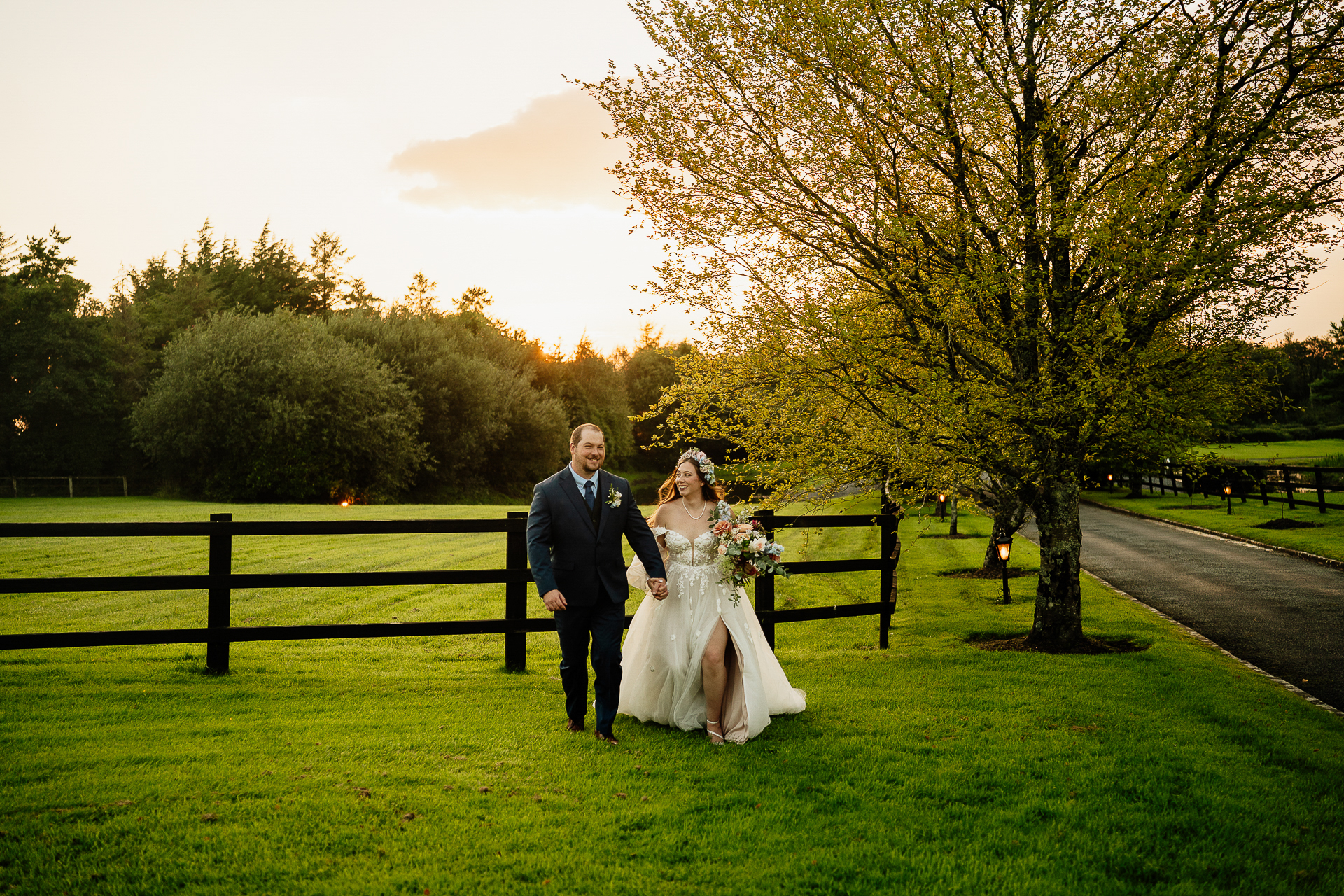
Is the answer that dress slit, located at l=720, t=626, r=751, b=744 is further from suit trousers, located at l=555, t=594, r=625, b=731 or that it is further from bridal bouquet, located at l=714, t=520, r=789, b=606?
suit trousers, located at l=555, t=594, r=625, b=731

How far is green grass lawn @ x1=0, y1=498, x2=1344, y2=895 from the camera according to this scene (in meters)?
3.77

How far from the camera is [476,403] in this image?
49.7 metres

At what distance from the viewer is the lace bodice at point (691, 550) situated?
20.2 ft

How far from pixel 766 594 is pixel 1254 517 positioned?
24057 mm

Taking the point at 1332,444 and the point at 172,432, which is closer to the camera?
the point at 172,432

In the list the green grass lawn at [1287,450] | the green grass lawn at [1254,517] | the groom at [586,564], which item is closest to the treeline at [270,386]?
the green grass lawn at [1254,517]

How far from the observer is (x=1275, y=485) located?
23.0m

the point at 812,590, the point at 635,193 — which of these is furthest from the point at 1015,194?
the point at 812,590

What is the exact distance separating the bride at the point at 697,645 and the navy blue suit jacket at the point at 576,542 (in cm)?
56

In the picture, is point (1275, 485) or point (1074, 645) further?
point (1275, 485)

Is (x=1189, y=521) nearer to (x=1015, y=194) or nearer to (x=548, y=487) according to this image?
(x=1015, y=194)

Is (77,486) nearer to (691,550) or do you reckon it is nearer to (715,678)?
(691,550)

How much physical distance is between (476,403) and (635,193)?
136 feet

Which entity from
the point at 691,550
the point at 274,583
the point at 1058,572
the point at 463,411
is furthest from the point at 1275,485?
the point at 463,411
